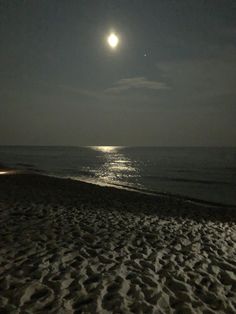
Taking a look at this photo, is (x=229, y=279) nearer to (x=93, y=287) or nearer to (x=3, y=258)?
(x=93, y=287)

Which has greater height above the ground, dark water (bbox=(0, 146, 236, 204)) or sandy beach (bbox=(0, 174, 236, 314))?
sandy beach (bbox=(0, 174, 236, 314))

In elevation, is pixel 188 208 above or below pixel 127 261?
below

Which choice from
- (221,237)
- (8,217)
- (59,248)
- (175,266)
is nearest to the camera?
(175,266)

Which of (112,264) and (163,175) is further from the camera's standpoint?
(163,175)

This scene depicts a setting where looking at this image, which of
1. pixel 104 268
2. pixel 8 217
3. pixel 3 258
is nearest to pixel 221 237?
pixel 104 268

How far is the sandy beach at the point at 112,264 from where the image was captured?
4.75m

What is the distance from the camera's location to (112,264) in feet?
20.8

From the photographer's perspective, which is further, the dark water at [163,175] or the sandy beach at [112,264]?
the dark water at [163,175]

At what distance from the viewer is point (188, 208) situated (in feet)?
50.8

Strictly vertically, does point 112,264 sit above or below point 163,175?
above

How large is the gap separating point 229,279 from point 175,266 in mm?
1225

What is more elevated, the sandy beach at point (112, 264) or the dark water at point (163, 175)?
the sandy beach at point (112, 264)

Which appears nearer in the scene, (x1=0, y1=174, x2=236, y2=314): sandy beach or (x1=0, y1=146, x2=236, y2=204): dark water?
(x1=0, y1=174, x2=236, y2=314): sandy beach

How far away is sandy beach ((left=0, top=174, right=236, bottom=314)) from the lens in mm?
4750
